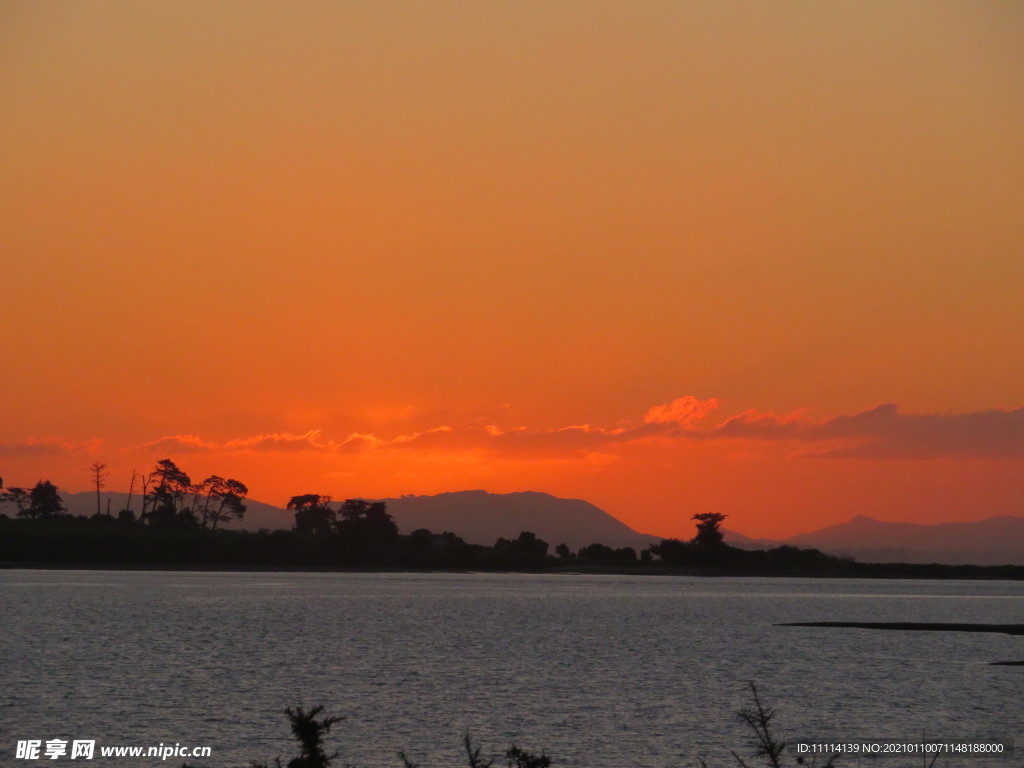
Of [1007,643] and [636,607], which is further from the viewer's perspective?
[636,607]

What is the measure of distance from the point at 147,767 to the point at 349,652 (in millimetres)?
47963

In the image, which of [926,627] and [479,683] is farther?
[926,627]

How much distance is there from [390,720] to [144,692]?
17576 mm

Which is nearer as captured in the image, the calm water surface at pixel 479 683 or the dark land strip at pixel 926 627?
the calm water surface at pixel 479 683

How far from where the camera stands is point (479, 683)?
247 feet

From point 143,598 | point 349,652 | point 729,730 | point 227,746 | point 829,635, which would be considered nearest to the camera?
point 227,746

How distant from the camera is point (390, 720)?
59406mm

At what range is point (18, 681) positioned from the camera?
70.9m

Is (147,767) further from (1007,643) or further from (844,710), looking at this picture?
(1007,643)

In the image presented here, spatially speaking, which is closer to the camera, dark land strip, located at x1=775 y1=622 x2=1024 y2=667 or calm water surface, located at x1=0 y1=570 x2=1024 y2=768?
calm water surface, located at x1=0 y1=570 x2=1024 y2=768

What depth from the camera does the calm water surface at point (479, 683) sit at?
55000 mm

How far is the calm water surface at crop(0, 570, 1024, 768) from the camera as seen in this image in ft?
180

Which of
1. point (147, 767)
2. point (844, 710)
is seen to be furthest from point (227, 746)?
point (844, 710)

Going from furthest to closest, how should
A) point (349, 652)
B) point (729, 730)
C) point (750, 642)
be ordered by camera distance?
point (750, 642) < point (349, 652) < point (729, 730)
